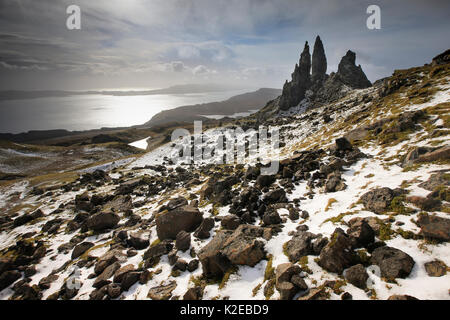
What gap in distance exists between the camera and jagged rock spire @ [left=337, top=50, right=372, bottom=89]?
98.8m

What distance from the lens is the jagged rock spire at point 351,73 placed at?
98.8m

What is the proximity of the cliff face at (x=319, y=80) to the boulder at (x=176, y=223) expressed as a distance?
98.8 m

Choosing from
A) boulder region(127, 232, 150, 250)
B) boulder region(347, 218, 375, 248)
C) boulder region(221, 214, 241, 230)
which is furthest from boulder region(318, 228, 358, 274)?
boulder region(127, 232, 150, 250)

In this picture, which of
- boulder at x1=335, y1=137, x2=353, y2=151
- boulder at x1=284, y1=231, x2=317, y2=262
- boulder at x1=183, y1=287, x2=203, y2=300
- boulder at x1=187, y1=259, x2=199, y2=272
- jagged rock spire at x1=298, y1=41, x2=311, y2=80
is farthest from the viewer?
jagged rock spire at x1=298, y1=41, x2=311, y2=80

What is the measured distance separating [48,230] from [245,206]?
2860cm

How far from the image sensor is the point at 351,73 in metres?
102

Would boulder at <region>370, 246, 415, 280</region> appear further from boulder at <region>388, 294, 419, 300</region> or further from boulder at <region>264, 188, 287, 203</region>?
boulder at <region>264, 188, 287, 203</region>

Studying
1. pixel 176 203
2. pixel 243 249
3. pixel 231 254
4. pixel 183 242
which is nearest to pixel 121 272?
pixel 183 242

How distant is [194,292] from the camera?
1100 centimetres

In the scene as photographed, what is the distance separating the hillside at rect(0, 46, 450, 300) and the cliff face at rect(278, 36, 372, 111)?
7891cm

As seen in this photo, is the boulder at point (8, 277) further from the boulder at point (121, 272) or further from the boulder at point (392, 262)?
the boulder at point (392, 262)

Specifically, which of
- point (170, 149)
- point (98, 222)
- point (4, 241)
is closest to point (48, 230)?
point (4, 241)

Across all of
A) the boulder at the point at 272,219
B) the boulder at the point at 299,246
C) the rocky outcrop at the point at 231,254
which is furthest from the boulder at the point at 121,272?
the boulder at the point at 299,246
